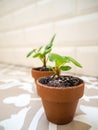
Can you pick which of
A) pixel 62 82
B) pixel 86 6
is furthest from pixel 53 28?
pixel 62 82

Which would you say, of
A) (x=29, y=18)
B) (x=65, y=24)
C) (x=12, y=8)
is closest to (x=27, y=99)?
(x=65, y=24)

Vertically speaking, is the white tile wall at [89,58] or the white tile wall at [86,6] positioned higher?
the white tile wall at [86,6]

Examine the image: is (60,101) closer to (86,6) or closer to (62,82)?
(62,82)

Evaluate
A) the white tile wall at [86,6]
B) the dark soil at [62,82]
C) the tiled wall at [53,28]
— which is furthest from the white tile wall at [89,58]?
the dark soil at [62,82]

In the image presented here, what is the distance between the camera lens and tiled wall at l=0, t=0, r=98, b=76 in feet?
3.81

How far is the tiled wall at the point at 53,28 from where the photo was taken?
3.81 ft

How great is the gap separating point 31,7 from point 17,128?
4.63 feet

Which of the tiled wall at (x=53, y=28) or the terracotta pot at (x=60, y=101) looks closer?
the terracotta pot at (x=60, y=101)

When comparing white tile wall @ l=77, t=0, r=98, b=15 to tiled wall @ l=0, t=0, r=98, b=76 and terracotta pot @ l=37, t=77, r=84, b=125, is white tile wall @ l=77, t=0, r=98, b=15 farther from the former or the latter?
terracotta pot @ l=37, t=77, r=84, b=125

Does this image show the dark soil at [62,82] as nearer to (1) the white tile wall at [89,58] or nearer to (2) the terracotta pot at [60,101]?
(2) the terracotta pot at [60,101]

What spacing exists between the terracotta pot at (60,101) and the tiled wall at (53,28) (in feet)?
2.40

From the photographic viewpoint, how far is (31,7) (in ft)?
5.29

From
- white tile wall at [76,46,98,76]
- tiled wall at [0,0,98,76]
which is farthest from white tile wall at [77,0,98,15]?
white tile wall at [76,46,98,76]

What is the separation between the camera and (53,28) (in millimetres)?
1416
